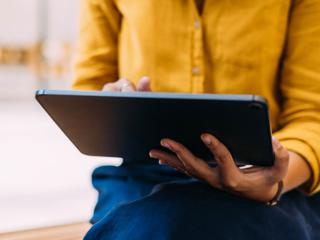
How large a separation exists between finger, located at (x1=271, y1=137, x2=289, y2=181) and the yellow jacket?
13cm

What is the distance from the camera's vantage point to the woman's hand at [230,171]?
1.76ft

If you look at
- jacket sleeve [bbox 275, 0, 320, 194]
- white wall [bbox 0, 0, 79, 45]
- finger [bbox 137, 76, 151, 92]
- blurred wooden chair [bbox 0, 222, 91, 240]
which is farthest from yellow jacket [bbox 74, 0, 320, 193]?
white wall [bbox 0, 0, 79, 45]

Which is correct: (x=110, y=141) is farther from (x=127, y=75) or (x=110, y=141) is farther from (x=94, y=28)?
(x=94, y=28)

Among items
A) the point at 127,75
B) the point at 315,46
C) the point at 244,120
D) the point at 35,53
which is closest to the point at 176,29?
the point at 127,75

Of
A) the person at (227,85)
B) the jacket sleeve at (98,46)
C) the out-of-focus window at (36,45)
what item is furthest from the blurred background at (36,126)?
the person at (227,85)

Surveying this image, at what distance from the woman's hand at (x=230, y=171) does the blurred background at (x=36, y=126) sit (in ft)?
3.11

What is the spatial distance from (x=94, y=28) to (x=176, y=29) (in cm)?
19

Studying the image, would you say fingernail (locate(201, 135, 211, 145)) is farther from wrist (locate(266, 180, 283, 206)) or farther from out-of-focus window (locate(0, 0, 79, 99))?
out-of-focus window (locate(0, 0, 79, 99))

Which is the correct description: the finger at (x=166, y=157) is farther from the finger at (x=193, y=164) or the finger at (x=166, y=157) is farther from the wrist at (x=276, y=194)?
the wrist at (x=276, y=194)

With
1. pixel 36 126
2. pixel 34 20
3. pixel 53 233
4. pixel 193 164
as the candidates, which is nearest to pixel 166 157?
pixel 193 164

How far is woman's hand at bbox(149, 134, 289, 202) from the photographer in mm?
538

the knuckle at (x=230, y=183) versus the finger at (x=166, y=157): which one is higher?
the finger at (x=166, y=157)

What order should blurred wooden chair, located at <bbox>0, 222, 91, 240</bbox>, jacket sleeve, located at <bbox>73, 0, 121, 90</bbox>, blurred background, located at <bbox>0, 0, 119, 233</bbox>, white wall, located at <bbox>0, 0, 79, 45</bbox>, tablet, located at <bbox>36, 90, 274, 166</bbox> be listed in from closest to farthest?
tablet, located at <bbox>36, 90, 274, 166</bbox>
jacket sleeve, located at <bbox>73, 0, 121, 90</bbox>
blurred wooden chair, located at <bbox>0, 222, 91, 240</bbox>
blurred background, located at <bbox>0, 0, 119, 233</bbox>
white wall, located at <bbox>0, 0, 79, 45</bbox>

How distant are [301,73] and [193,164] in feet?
0.92
